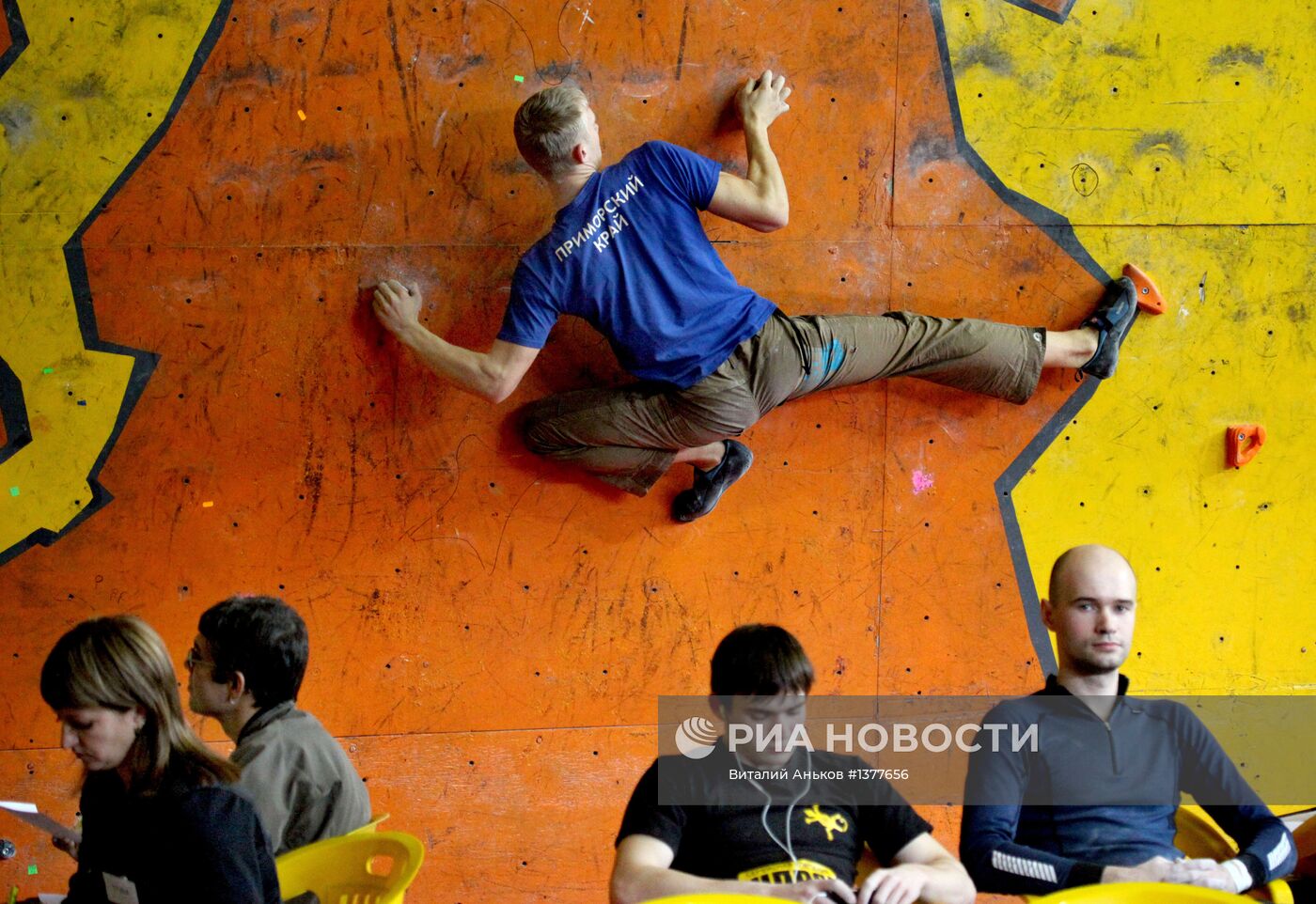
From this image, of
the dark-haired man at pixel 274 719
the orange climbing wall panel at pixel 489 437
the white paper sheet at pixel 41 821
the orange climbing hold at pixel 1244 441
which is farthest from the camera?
the orange climbing hold at pixel 1244 441

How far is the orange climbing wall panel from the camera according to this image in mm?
3404

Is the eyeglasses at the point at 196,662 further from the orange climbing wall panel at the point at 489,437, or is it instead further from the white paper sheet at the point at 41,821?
the orange climbing wall panel at the point at 489,437

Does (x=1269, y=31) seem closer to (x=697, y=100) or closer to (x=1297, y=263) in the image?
(x=1297, y=263)

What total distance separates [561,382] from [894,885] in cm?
183

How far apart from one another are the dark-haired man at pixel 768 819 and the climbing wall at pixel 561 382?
1.37 m

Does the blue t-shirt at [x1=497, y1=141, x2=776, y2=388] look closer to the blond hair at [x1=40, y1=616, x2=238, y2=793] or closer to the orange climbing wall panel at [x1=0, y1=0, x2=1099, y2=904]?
the orange climbing wall panel at [x1=0, y1=0, x2=1099, y2=904]

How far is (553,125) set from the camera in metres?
3.14

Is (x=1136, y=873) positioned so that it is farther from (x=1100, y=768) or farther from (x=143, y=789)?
(x=143, y=789)

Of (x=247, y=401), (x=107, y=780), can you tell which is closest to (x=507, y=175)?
(x=247, y=401)

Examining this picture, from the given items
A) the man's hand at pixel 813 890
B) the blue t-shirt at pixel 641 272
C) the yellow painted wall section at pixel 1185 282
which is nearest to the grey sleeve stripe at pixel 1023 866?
the man's hand at pixel 813 890

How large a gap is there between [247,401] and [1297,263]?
9.94ft

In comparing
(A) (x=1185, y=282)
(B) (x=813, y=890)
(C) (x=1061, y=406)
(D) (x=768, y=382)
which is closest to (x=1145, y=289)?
(A) (x=1185, y=282)

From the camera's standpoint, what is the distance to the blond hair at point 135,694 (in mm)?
1938

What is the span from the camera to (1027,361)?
3502mm
